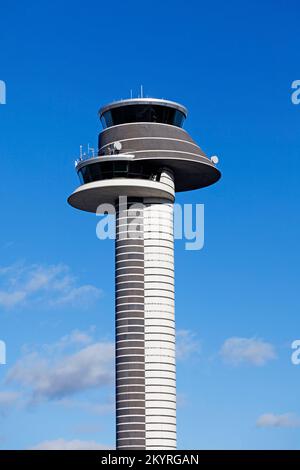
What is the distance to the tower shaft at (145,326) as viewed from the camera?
159375 millimetres

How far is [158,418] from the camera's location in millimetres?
159750

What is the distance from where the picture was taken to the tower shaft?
159 meters

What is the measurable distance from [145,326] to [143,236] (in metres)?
12.0

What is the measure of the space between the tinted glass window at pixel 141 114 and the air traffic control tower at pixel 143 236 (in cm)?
13

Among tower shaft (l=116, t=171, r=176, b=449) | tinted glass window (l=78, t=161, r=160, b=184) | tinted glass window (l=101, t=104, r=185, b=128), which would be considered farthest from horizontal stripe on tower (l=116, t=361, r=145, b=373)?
tinted glass window (l=101, t=104, r=185, b=128)

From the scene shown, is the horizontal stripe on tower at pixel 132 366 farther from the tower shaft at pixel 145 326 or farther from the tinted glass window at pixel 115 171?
the tinted glass window at pixel 115 171

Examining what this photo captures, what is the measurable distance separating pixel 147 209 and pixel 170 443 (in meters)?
30.8

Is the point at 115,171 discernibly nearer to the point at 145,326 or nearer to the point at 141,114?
the point at 141,114

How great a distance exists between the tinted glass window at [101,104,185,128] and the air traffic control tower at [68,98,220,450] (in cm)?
13

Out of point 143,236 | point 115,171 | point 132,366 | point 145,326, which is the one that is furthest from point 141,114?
point 132,366

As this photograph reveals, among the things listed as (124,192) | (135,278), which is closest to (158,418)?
(135,278)
